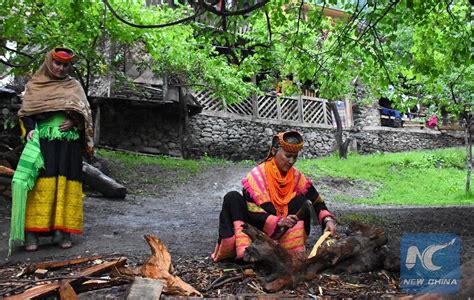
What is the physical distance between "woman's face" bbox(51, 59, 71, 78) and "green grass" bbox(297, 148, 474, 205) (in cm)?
788

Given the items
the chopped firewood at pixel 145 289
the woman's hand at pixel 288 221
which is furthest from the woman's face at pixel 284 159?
the chopped firewood at pixel 145 289

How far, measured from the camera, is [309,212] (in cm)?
340

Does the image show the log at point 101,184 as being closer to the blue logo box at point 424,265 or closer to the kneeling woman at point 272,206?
the kneeling woman at point 272,206

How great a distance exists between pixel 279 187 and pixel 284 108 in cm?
1371

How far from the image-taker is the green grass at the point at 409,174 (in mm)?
11250

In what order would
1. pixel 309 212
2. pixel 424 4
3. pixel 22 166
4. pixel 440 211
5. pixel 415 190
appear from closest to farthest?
pixel 309 212
pixel 22 166
pixel 424 4
pixel 440 211
pixel 415 190

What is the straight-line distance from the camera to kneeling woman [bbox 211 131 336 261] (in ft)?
10.6

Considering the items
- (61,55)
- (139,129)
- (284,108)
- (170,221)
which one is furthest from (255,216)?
(284,108)

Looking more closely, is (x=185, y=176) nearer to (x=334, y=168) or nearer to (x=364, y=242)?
(x=334, y=168)

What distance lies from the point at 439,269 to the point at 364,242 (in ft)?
1.72

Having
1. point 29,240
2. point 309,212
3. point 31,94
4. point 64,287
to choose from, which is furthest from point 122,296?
point 31,94

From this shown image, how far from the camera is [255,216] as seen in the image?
3.27 m

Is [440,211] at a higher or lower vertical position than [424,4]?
lower

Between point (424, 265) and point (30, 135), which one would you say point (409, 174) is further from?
point (30, 135)
